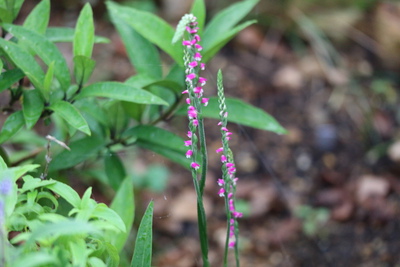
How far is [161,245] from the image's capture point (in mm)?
2529

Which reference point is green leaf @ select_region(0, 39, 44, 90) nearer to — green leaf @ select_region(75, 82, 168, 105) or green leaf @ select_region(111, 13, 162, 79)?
green leaf @ select_region(75, 82, 168, 105)

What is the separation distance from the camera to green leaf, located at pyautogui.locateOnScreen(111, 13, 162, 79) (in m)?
1.65

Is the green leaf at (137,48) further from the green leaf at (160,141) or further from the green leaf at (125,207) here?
the green leaf at (125,207)

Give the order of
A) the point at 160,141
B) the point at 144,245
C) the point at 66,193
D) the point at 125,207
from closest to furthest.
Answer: the point at 66,193, the point at 144,245, the point at 125,207, the point at 160,141

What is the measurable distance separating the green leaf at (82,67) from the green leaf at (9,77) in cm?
13

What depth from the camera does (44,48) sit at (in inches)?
55.6

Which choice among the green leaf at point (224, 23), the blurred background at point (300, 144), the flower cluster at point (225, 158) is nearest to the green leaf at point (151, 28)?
the green leaf at point (224, 23)

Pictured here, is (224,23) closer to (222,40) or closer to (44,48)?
(222,40)

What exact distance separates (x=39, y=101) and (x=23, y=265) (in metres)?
0.72

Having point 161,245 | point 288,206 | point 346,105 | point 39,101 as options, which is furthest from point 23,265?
point 346,105

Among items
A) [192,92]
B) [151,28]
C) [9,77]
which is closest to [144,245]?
[192,92]

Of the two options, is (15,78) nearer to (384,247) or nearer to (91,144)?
(91,144)

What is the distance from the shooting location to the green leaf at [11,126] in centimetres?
136

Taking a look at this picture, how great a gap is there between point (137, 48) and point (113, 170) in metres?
0.36
